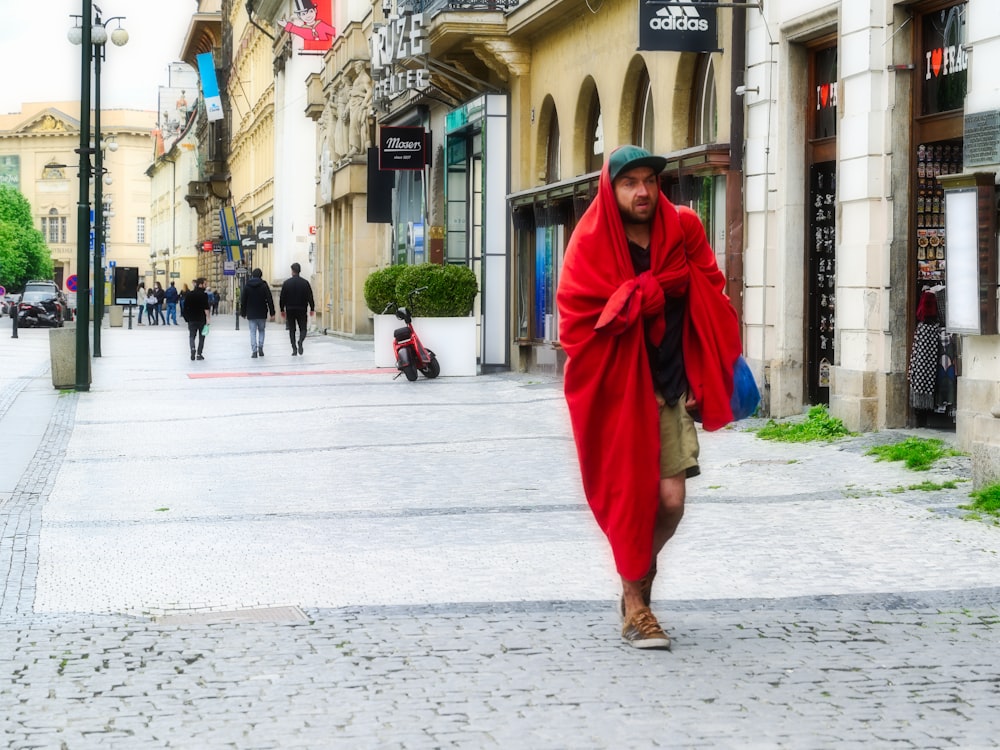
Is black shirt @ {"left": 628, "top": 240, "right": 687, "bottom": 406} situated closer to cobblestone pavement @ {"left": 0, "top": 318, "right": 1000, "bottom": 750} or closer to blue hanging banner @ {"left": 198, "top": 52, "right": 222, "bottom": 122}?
cobblestone pavement @ {"left": 0, "top": 318, "right": 1000, "bottom": 750}

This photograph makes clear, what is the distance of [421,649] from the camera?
6.38 m

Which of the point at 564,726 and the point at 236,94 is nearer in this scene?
the point at 564,726

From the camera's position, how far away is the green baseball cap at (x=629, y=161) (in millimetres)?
6344

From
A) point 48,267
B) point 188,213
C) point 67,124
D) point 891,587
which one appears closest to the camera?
point 891,587

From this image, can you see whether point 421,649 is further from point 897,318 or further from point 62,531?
point 897,318

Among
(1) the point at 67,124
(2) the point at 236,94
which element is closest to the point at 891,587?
(2) the point at 236,94

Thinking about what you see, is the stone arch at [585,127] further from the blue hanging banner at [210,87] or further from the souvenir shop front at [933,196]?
the blue hanging banner at [210,87]

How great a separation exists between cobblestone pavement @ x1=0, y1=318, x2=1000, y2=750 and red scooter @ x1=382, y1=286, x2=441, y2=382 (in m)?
9.35

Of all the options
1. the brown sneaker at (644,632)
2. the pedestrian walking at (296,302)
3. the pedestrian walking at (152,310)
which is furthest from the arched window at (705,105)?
the pedestrian walking at (152,310)

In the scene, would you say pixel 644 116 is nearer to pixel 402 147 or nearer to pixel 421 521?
pixel 402 147

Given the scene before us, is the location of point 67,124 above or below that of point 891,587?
above

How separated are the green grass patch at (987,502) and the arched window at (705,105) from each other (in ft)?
28.2

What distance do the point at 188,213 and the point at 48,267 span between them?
154 feet

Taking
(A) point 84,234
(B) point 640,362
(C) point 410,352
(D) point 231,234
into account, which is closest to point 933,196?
(B) point 640,362
